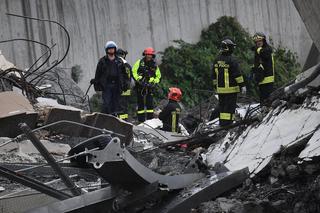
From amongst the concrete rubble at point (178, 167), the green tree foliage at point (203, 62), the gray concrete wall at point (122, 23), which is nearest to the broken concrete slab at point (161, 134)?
the concrete rubble at point (178, 167)

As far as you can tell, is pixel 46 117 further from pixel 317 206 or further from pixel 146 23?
pixel 146 23

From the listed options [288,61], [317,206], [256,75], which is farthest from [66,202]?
[288,61]

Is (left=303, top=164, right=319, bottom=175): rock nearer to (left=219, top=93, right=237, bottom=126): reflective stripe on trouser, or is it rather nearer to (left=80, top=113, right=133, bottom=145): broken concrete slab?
(left=80, top=113, right=133, bottom=145): broken concrete slab

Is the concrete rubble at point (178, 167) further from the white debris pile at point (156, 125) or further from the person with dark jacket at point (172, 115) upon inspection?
the white debris pile at point (156, 125)

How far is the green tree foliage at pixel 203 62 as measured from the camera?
55.8 feet

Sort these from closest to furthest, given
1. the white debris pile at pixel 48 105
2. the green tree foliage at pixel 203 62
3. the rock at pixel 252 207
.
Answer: the rock at pixel 252 207
the white debris pile at pixel 48 105
the green tree foliage at pixel 203 62

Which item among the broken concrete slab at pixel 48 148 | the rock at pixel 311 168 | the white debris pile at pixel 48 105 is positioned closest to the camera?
the rock at pixel 311 168

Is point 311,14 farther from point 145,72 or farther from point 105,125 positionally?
point 145,72

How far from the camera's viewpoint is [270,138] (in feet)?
20.7

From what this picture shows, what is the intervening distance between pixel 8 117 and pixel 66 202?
4308mm

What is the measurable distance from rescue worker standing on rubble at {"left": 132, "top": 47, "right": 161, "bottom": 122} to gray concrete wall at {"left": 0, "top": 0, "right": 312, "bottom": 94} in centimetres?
298

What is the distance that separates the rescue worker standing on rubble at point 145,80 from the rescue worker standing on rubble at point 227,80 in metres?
2.23

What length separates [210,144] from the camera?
8.62 metres

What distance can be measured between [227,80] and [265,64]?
1.01 meters
